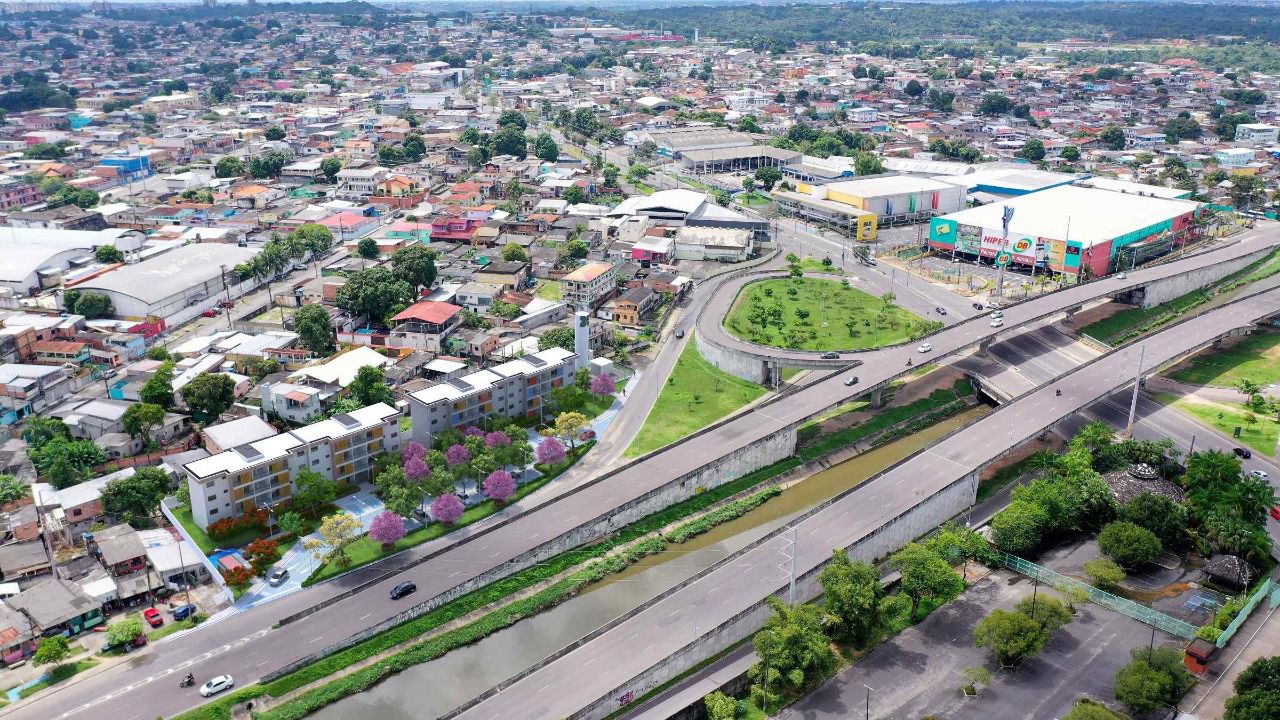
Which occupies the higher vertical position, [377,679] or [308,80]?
[308,80]

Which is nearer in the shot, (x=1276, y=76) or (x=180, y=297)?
(x=180, y=297)

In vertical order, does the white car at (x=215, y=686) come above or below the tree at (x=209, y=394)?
below

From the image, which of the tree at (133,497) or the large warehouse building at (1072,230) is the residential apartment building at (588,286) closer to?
the large warehouse building at (1072,230)

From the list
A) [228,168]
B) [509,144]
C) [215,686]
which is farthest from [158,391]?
[509,144]

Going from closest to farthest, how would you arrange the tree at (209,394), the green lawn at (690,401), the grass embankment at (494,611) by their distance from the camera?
the grass embankment at (494,611) → the tree at (209,394) → the green lawn at (690,401)

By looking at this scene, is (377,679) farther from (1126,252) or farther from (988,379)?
(1126,252)

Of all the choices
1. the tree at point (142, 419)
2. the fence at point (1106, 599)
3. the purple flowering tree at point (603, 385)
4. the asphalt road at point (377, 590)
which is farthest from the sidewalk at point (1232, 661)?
the tree at point (142, 419)

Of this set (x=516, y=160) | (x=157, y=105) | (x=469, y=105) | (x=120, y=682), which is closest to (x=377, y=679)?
(x=120, y=682)
